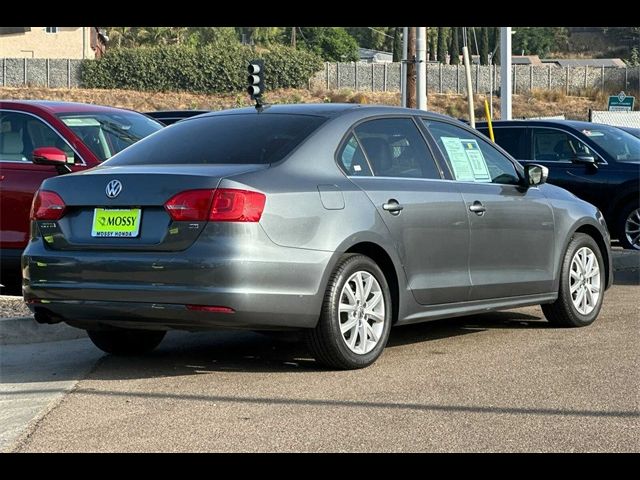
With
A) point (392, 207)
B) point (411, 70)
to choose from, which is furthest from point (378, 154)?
point (411, 70)

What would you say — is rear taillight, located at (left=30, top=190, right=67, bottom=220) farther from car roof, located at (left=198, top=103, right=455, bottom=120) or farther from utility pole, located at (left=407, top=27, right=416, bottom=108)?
utility pole, located at (left=407, top=27, right=416, bottom=108)

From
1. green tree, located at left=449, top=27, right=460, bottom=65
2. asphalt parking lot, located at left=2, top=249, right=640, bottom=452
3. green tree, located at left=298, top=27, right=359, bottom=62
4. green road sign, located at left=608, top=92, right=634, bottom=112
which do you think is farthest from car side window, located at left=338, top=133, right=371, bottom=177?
green tree, located at left=449, top=27, right=460, bottom=65

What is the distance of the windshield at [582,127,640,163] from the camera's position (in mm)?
16047

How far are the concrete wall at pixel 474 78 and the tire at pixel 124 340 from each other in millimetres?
68986

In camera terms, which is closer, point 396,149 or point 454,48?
point 396,149

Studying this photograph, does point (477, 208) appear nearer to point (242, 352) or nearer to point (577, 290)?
point (577, 290)

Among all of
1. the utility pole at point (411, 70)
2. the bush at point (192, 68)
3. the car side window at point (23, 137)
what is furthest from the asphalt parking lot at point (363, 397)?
the bush at point (192, 68)

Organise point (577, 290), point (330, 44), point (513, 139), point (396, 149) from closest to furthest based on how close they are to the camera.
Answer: point (396, 149) < point (577, 290) < point (513, 139) < point (330, 44)

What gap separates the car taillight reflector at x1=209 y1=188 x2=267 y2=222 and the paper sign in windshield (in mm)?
2043

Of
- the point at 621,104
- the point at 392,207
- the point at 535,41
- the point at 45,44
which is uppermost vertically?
the point at 535,41

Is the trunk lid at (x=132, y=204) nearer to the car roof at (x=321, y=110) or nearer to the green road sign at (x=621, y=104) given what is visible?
the car roof at (x=321, y=110)

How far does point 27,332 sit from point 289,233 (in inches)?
104

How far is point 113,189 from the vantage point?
23.5 feet
